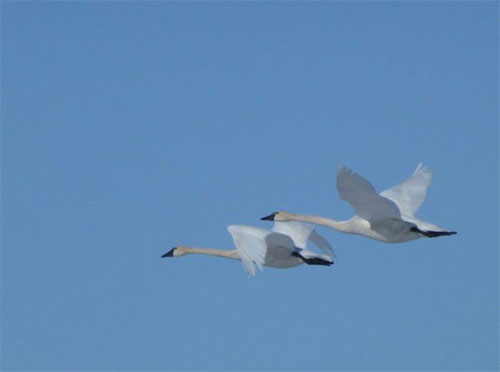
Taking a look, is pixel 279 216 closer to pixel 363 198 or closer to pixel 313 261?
pixel 313 261

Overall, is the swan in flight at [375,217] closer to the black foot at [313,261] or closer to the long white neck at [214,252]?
the black foot at [313,261]

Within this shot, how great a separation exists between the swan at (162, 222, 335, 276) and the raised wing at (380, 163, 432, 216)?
5.13 feet

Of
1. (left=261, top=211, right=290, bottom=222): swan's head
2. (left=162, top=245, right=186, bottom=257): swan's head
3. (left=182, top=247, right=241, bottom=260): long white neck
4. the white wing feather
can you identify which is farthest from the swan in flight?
(left=162, top=245, right=186, bottom=257): swan's head

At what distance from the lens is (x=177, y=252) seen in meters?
35.0

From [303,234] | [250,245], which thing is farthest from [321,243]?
[250,245]

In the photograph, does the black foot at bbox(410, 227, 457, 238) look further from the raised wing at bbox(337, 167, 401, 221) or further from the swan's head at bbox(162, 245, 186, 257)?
the swan's head at bbox(162, 245, 186, 257)

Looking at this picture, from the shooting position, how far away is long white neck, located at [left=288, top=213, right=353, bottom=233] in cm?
3064

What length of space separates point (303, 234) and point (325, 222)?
1027 mm

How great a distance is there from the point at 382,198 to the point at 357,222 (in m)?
0.93

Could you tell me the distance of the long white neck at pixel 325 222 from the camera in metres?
30.6

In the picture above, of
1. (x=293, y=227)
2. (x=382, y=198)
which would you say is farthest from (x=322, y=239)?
(x=382, y=198)

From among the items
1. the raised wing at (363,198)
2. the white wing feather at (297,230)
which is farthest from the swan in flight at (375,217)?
the white wing feather at (297,230)

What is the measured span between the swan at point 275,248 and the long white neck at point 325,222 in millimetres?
122

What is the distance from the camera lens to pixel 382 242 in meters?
30.0
